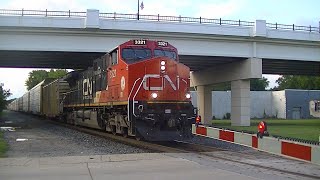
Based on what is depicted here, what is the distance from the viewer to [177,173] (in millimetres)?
9609

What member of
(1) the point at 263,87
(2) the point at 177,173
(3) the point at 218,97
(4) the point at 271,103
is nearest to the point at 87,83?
(2) the point at 177,173

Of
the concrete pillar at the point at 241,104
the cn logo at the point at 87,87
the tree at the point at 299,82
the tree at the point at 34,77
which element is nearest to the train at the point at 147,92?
the cn logo at the point at 87,87

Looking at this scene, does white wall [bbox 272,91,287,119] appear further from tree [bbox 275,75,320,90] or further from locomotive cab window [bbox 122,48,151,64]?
locomotive cab window [bbox 122,48,151,64]

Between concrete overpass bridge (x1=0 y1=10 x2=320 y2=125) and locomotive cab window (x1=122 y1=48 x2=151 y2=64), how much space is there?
12.3m

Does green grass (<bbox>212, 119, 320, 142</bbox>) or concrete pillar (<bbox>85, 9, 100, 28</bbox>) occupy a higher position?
concrete pillar (<bbox>85, 9, 100, 28</bbox>)

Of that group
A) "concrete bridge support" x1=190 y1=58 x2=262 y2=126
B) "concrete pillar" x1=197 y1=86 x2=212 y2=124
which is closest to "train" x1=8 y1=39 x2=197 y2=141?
"concrete bridge support" x1=190 y1=58 x2=262 y2=126

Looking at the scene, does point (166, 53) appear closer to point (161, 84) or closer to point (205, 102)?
point (161, 84)

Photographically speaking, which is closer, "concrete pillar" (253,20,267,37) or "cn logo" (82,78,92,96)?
"cn logo" (82,78,92,96)

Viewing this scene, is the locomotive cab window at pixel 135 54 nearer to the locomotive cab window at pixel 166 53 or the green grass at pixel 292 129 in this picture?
the locomotive cab window at pixel 166 53

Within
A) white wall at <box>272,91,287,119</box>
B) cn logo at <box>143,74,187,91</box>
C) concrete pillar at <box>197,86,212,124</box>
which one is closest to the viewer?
cn logo at <box>143,74,187,91</box>

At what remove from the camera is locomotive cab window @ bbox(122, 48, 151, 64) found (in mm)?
17048

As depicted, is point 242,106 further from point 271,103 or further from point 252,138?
point 271,103

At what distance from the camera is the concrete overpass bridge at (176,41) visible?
28531mm

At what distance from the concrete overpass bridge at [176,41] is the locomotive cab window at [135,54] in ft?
40.4
